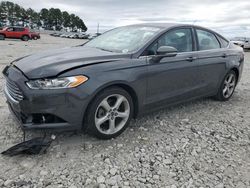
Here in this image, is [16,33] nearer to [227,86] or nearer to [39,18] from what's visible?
[227,86]

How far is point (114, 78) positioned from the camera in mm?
3156

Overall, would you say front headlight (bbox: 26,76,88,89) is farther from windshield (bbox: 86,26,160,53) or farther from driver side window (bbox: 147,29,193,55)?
driver side window (bbox: 147,29,193,55)

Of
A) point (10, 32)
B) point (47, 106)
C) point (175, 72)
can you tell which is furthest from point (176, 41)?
point (10, 32)

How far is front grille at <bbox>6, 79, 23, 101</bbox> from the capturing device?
2.94 meters

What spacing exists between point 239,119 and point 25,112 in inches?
136

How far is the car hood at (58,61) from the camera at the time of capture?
115 inches

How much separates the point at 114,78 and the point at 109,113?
1.55 ft

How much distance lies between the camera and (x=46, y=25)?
9150 cm

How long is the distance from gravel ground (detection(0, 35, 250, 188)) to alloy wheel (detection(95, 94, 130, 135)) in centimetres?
17

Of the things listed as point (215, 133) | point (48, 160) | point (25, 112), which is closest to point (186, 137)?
point (215, 133)

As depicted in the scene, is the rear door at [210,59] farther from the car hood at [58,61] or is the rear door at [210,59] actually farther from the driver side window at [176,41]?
the car hood at [58,61]

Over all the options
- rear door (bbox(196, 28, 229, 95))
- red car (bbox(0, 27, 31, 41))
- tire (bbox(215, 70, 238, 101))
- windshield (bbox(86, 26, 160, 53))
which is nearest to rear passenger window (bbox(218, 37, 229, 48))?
rear door (bbox(196, 28, 229, 95))

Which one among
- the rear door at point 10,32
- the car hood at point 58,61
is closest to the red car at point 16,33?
the rear door at point 10,32

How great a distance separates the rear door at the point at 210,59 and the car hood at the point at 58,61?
66.4 inches
